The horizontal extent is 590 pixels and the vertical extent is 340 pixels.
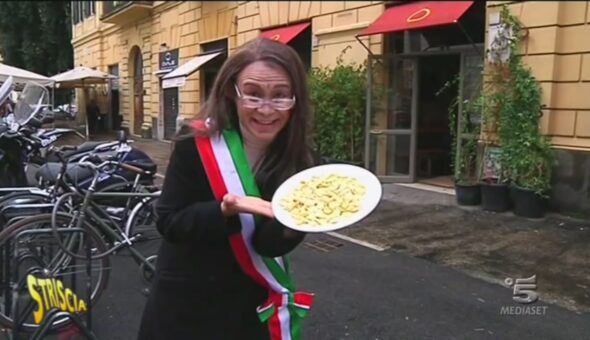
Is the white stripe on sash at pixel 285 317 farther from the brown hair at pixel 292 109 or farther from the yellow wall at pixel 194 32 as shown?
the yellow wall at pixel 194 32

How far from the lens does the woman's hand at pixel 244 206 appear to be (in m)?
1.41

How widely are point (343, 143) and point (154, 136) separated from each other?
1157 cm

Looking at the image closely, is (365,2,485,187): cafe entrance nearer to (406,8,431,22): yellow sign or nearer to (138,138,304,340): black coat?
(406,8,431,22): yellow sign

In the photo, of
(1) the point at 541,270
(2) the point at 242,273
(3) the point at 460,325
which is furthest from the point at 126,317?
(1) the point at 541,270

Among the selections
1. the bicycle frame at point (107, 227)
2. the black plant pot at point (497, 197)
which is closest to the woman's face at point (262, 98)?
the bicycle frame at point (107, 227)

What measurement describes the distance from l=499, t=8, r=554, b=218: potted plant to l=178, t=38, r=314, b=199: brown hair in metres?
5.67

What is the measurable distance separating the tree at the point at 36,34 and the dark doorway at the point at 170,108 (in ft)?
35.1

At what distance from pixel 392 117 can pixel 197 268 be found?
27.2 feet

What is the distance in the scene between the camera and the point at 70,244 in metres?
3.42

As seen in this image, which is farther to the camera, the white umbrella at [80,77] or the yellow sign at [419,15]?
the white umbrella at [80,77]

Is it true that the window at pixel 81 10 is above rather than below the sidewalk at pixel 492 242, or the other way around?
above

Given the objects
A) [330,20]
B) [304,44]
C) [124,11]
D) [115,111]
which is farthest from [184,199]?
[115,111]

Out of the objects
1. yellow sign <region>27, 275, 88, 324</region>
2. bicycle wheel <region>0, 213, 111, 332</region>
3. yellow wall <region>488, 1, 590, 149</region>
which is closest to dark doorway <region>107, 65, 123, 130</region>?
yellow wall <region>488, 1, 590, 149</region>

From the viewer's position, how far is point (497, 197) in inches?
273
